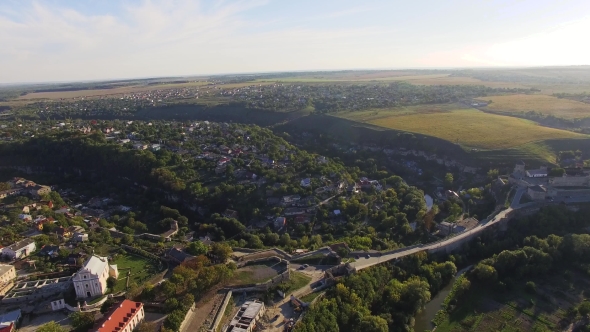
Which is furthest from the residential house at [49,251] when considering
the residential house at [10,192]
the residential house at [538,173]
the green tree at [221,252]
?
the residential house at [538,173]

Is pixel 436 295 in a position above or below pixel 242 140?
below

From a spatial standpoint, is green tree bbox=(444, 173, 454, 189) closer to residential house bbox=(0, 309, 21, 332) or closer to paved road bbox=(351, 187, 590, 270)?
paved road bbox=(351, 187, 590, 270)

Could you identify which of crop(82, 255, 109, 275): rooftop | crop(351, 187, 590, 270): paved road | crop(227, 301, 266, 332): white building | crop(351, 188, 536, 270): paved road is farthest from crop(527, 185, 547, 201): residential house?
crop(82, 255, 109, 275): rooftop

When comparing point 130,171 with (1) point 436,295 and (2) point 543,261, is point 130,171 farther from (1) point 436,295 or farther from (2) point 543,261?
(2) point 543,261

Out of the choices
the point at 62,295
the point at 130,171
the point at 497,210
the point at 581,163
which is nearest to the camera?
the point at 62,295

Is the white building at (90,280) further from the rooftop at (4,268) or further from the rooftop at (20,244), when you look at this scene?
the rooftop at (20,244)

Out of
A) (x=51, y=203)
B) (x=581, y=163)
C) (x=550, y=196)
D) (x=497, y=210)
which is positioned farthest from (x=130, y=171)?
(x=581, y=163)
